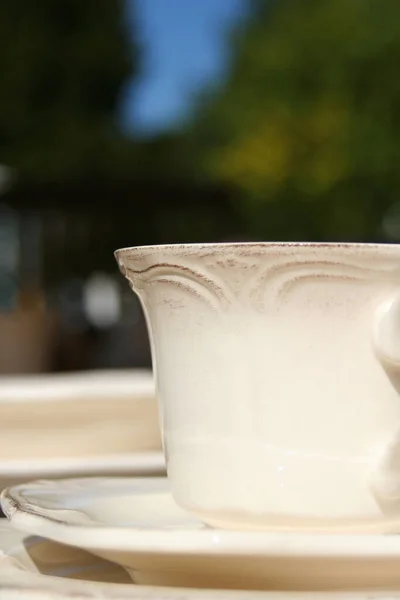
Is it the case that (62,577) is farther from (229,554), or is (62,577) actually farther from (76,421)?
(76,421)

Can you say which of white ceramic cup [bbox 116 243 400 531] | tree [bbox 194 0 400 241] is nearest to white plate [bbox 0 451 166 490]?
white ceramic cup [bbox 116 243 400 531]

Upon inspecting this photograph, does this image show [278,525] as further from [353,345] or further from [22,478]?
[22,478]

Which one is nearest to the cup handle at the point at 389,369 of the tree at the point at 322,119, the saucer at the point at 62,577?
the saucer at the point at 62,577

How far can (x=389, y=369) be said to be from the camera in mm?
447

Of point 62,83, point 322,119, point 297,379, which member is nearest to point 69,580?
point 297,379

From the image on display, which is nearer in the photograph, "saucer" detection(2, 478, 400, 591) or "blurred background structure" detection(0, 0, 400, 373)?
"saucer" detection(2, 478, 400, 591)

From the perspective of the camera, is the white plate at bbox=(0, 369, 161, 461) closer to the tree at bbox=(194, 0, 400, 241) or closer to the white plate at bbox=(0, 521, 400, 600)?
the white plate at bbox=(0, 521, 400, 600)

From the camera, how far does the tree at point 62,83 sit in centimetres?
1320

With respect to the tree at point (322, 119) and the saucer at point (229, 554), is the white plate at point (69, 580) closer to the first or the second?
the saucer at point (229, 554)

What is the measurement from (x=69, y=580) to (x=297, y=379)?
140 mm

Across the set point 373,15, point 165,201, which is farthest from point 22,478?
point 373,15

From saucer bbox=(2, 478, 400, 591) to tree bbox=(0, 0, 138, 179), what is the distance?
12428mm

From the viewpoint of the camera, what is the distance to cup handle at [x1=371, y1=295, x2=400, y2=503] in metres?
0.43

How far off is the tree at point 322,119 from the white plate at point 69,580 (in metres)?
9.82
